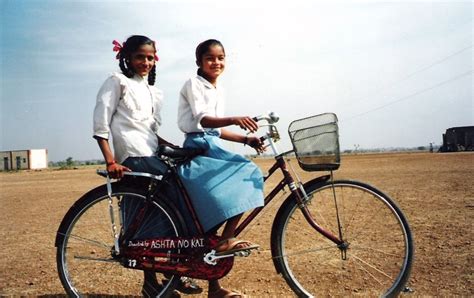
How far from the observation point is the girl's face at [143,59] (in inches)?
129

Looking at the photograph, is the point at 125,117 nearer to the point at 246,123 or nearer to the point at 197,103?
the point at 197,103

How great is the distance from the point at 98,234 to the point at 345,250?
191cm

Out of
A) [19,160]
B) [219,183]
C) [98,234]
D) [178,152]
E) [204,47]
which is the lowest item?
[19,160]

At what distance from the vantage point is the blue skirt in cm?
301

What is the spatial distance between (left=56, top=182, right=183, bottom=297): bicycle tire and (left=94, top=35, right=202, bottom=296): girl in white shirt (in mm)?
138

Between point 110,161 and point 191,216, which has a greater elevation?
point 110,161

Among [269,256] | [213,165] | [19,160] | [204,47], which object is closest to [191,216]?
[213,165]

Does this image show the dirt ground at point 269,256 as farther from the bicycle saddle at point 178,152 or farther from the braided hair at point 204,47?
the braided hair at point 204,47

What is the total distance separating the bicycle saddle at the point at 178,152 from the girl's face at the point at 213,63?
0.60 m

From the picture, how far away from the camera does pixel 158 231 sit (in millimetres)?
3186

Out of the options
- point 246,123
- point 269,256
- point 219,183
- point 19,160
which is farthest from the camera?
point 19,160

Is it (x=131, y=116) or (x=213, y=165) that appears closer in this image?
(x=213, y=165)

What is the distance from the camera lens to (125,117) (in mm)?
3207

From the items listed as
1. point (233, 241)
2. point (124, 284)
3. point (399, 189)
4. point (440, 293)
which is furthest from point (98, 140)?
point (399, 189)
